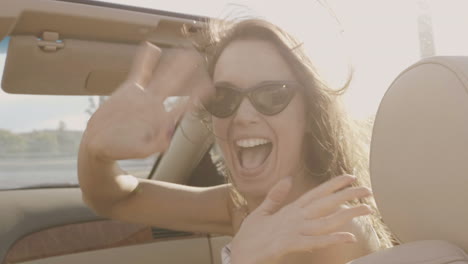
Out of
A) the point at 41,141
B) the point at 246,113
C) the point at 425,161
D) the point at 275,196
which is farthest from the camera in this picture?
the point at 41,141

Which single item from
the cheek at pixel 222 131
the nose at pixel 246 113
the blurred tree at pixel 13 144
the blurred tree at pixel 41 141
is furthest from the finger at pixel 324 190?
the blurred tree at pixel 41 141

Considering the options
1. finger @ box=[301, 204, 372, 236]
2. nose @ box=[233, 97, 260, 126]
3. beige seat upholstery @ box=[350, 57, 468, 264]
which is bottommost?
nose @ box=[233, 97, 260, 126]

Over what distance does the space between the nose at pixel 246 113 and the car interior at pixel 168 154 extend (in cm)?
58

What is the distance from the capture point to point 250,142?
6.21 ft

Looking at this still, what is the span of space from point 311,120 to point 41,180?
1.97m

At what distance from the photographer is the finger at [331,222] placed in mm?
1179

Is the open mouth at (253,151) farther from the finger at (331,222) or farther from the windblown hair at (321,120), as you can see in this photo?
the finger at (331,222)

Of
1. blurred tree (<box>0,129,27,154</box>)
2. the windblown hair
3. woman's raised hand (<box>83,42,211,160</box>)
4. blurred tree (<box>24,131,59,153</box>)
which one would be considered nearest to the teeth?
the windblown hair

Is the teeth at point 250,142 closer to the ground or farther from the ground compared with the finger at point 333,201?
closer to the ground

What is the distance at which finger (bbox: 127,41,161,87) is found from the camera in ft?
4.69

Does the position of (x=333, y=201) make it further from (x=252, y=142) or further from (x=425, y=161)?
(x=252, y=142)

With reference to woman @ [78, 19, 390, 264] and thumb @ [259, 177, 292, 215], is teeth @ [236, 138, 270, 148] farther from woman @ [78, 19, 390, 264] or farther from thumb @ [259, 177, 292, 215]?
thumb @ [259, 177, 292, 215]

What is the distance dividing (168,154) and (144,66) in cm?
203

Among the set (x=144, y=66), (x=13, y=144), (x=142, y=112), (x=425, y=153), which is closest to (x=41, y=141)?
(x=13, y=144)
